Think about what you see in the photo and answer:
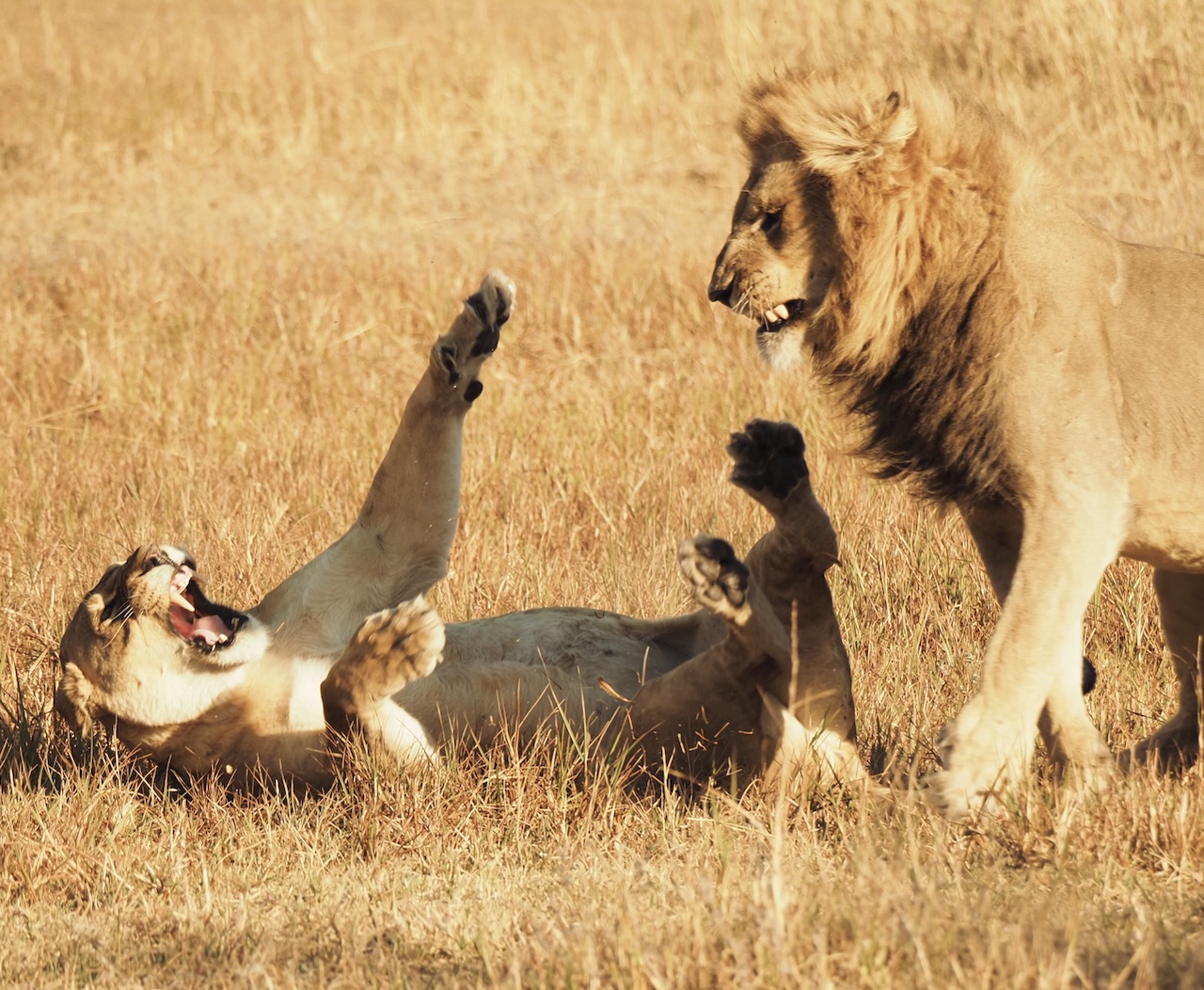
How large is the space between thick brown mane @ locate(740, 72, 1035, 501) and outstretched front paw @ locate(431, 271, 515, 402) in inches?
38.9

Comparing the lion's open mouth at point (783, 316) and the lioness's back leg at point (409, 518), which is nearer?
the lion's open mouth at point (783, 316)

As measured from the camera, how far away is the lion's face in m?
3.67

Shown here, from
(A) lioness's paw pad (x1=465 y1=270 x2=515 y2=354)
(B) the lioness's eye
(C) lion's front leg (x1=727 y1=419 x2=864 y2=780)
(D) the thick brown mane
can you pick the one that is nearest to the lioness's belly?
(C) lion's front leg (x1=727 y1=419 x2=864 y2=780)

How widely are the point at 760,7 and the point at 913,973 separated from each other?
11166mm

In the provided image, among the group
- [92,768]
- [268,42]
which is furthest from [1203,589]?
[268,42]

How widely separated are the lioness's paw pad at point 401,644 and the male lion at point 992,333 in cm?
102

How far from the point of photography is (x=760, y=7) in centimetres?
1266

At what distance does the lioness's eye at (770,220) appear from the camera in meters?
3.72

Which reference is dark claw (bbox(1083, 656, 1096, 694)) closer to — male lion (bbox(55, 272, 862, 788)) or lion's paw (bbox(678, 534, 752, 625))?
male lion (bbox(55, 272, 862, 788))

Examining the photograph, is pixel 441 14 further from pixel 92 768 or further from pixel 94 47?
pixel 92 768

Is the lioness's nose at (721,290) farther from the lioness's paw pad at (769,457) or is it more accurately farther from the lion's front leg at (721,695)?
the lion's front leg at (721,695)

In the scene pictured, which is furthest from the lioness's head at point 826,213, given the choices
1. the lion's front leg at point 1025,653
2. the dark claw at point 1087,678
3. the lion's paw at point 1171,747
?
the lion's paw at point 1171,747

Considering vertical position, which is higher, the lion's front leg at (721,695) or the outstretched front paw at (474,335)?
the outstretched front paw at (474,335)

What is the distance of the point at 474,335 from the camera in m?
4.34
